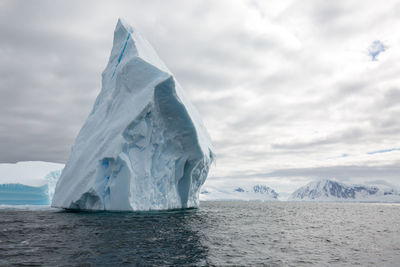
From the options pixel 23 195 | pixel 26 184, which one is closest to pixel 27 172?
pixel 23 195

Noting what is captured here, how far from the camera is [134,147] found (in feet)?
67.3

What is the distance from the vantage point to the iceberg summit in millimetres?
19266

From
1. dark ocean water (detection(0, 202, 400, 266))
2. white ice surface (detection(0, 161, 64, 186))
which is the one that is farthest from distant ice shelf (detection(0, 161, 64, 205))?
dark ocean water (detection(0, 202, 400, 266))

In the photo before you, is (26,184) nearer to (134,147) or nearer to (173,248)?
(134,147)


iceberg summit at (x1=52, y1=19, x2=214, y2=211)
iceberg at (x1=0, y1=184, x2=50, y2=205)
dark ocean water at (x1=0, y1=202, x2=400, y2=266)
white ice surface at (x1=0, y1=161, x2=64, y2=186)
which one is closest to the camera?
dark ocean water at (x1=0, y1=202, x2=400, y2=266)

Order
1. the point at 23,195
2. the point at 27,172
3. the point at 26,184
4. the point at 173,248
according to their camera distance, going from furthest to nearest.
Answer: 1. the point at 27,172
2. the point at 23,195
3. the point at 26,184
4. the point at 173,248

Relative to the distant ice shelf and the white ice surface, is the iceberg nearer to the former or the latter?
the distant ice shelf

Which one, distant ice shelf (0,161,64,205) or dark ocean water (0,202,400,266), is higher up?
distant ice shelf (0,161,64,205)

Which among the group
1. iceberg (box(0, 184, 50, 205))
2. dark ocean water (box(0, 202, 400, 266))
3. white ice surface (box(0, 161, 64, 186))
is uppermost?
white ice surface (box(0, 161, 64, 186))

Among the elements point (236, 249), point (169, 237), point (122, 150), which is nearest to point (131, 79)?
point (122, 150)

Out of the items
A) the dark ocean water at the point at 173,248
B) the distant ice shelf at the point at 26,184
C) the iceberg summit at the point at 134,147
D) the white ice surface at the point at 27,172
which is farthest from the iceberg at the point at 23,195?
the dark ocean water at the point at 173,248

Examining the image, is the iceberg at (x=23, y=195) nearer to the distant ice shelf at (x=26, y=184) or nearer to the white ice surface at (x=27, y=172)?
the distant ice shelf at (x=26, y=184)

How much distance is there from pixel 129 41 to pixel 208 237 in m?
18.3

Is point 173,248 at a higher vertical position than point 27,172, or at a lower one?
lower
